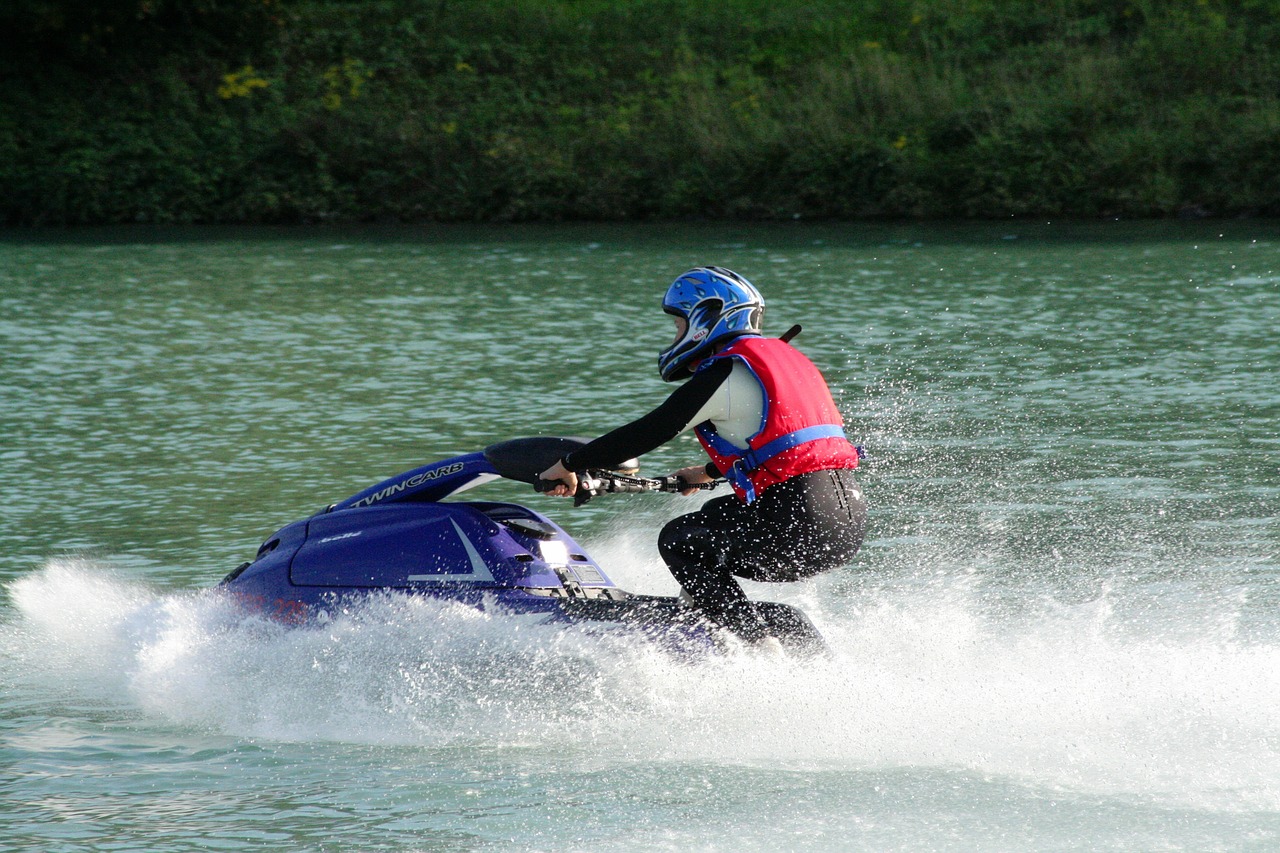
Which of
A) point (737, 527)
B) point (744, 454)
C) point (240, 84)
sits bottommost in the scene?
point (737, 527)

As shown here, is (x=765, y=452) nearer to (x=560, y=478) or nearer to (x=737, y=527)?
(x=737, y=527)

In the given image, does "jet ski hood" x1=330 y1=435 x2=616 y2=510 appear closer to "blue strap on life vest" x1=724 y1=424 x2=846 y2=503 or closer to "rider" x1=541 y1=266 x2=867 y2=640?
"rider" x1=541 y1=266 x2=867 y2=640

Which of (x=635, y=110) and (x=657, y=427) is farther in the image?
(x=635, y=110)

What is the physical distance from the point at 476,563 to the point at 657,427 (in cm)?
73

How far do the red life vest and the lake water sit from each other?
59 cm

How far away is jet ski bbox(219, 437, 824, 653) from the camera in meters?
5.21

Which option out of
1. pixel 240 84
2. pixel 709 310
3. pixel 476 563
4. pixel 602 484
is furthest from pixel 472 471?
pixel 240 84

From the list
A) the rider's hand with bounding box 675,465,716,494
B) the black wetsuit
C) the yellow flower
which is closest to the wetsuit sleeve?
the black wetsuit

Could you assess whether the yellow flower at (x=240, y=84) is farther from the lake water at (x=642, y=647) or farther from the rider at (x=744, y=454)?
the rider at (x=744, y=454)

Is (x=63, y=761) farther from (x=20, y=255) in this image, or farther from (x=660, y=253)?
(x=20, y=255)

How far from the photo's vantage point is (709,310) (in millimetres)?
5238

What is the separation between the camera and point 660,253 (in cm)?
2066

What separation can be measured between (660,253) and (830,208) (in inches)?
171

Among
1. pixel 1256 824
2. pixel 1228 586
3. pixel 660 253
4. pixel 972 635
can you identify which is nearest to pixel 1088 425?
pixel 1228 586
